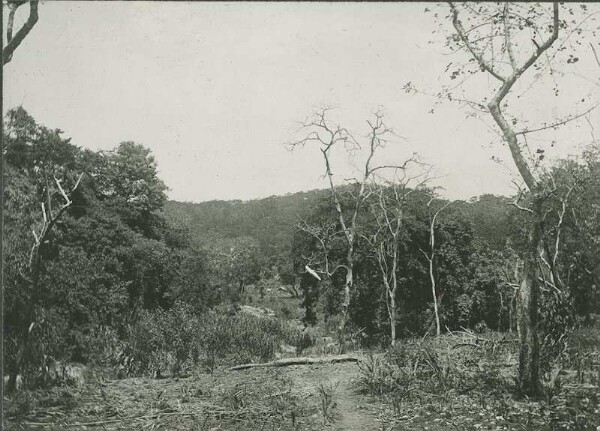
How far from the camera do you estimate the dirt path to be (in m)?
7.09

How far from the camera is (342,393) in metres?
9.13

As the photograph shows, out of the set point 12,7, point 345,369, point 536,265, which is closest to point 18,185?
point 12,7

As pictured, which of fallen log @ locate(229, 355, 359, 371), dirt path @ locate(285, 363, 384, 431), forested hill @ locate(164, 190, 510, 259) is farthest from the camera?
forested hill @ locate(164, 190, 510, 259)

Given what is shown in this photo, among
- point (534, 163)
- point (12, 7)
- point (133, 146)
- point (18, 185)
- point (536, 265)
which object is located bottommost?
point (536, 265)

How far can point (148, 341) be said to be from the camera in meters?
11.8

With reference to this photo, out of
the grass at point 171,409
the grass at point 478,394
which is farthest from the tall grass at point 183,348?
the grass at point 478,394

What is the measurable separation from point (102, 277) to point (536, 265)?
60.8ft

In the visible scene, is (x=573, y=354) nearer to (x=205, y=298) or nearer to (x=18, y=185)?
(x=18, y=185)

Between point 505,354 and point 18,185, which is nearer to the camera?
point 18,185

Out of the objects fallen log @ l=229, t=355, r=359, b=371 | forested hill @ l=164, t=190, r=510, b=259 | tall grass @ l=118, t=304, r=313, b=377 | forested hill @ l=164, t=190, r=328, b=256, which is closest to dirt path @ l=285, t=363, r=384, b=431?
fallen log @ l=229, t=355, r=359, b=371

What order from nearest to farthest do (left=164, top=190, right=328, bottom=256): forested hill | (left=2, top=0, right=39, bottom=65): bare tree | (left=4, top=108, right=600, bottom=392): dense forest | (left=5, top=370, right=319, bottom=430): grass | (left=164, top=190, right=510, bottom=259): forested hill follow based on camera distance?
(left=5, top=370, right=319, bottom=430): grass < (left=2, top=0, right=39, bottom=65): bare tree < (left=4, top=108, right=600, bottom=392): dense forest < (left=164, top=190, right=510, bottom=259): forested hill < (left=164, top=190, right=328, bottom=256): forested hill

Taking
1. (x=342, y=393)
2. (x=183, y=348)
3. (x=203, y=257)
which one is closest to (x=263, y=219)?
(x=203, y=257)

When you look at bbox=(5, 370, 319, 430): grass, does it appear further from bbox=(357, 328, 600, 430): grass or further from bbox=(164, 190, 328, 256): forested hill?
bbox=(164, 190, 328, 256): forested hill

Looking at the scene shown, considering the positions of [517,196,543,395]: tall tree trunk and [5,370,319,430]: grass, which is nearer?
[5,370,319,430]: grass
